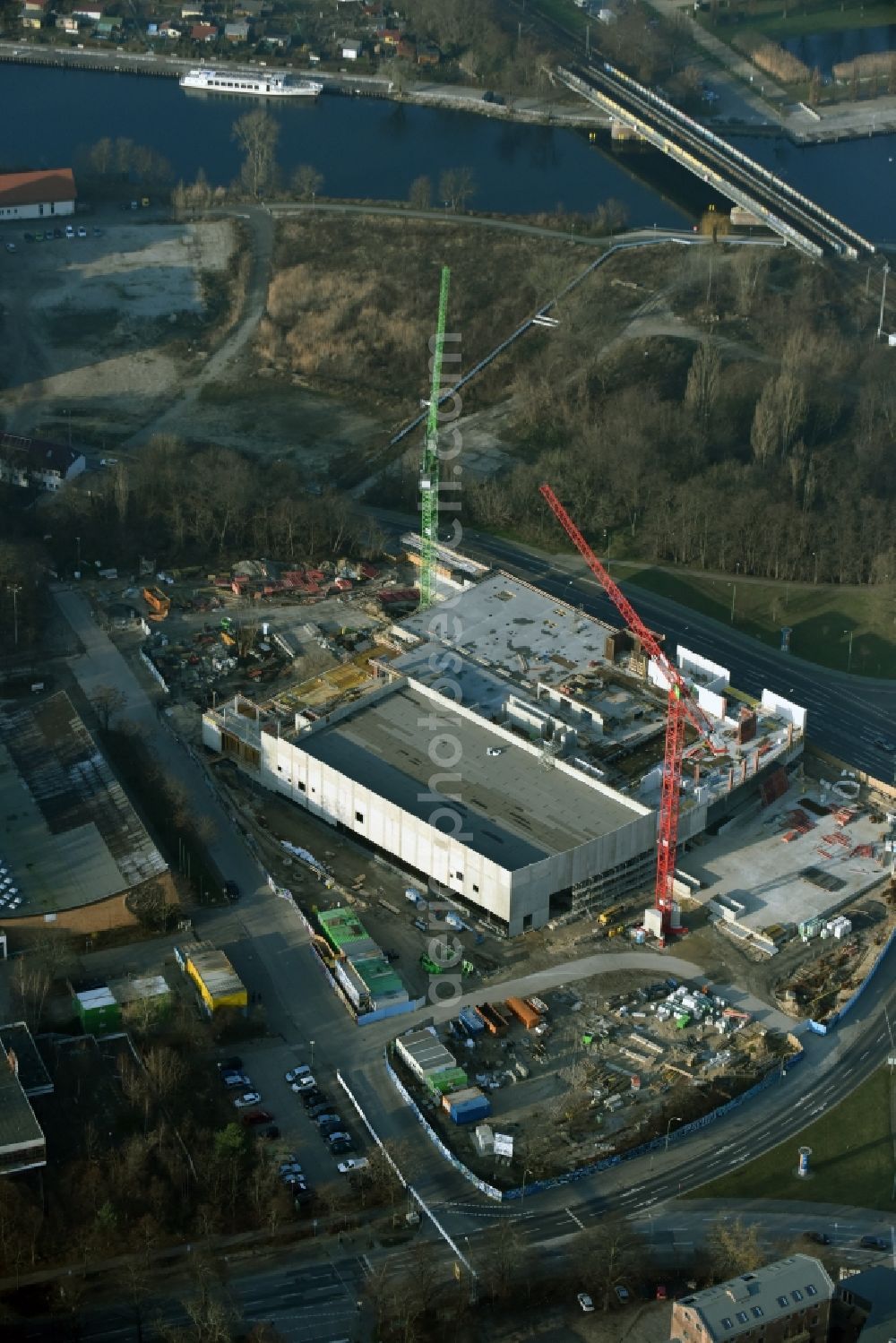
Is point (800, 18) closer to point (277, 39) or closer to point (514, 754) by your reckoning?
point (277, 39)

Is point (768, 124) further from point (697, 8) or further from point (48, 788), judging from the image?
point (48, 788)

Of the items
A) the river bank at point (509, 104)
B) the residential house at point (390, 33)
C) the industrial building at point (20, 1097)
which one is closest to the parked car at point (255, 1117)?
the industrial building at point (20, 1097)

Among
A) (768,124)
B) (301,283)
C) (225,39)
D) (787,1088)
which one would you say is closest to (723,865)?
(787,1088)

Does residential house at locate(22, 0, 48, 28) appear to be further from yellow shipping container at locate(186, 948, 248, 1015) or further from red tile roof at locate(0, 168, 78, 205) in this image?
yellow shipping container at locate(186, 948, 248, 1015)

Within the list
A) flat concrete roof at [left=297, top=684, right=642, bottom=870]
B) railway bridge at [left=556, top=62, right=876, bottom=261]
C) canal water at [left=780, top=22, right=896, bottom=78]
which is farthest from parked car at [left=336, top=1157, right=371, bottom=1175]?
canal water at [left=780, top=22, right=896, bottom=78]

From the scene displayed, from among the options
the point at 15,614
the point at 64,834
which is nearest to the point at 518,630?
the point at 15,614

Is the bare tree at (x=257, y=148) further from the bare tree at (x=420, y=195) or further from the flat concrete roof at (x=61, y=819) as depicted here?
the flat concrete roof at (x=61, y=819)

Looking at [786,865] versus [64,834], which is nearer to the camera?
[64,834]
